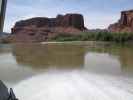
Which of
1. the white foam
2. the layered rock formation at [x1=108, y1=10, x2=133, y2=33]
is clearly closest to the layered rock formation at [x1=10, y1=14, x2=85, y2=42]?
the layered rock formation at [x1=108, y1=10, x2=133, y2=33]

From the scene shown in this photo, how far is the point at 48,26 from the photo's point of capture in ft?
327

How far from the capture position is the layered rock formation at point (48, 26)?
86.4 metres

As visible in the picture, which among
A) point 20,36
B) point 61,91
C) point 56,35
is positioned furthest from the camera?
point 20,36

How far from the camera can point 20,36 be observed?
83.4 m

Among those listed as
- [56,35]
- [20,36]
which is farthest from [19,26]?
[56,35]

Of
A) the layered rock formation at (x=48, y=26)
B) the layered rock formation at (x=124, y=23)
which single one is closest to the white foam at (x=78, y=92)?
the layered rock formation at (x=48, y=26)

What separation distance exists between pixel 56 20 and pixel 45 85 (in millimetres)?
96917

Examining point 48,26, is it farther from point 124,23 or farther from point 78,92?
point 78,92

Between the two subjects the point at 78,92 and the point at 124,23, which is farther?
the point at 124,23

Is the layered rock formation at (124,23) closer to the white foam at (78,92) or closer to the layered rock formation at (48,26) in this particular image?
the layered rock formation at (48,26)

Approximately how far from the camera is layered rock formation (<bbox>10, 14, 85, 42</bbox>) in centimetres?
8638

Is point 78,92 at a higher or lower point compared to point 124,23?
lower

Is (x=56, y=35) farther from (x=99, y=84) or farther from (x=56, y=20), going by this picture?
(x=99, y=84)

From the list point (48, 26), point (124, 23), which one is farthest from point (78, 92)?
point (48, 26)
